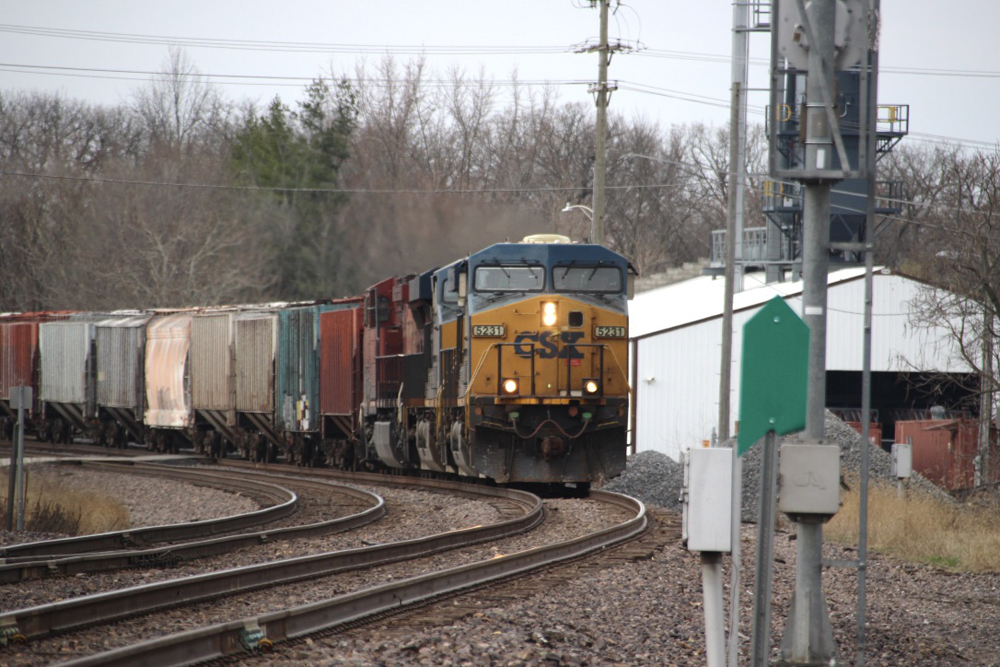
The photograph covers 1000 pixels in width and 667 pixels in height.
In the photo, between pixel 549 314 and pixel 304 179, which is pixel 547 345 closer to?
pixel 549 314

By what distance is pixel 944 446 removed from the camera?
2814 cm

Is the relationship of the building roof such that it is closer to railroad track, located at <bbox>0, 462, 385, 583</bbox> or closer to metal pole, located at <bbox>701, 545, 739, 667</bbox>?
railroad track, located at <bbox>0, 462, 385, 583</bbox>

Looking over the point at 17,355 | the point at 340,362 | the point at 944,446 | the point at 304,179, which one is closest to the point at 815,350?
the point at 340,362

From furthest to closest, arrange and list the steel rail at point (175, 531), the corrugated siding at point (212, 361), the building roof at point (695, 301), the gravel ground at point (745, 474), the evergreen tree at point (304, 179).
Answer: the evergreen tree at point (304, 179)
the building roof at point (695, 301)
the corrugated siding at point (212, 361)
the gravel ground at point (745, 474)
the steel rail at point (175, 531)

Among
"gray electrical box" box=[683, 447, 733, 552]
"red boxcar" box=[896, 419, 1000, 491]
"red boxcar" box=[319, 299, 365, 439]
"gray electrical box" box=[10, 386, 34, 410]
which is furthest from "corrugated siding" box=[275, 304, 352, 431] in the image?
"gray electrical box" box=[683, 447, 733, 552]

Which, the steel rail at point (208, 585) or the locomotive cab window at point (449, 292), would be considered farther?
the locomotive cab window at point (449, 292)

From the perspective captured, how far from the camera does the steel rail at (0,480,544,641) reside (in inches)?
286

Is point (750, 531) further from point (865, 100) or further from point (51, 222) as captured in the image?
point (51, 222)

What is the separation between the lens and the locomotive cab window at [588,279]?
16.0 metres

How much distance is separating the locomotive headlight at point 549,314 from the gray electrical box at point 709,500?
10.5m

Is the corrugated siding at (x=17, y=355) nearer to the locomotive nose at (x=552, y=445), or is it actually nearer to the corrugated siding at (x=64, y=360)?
the corrugated siding at (x=64, y=360)

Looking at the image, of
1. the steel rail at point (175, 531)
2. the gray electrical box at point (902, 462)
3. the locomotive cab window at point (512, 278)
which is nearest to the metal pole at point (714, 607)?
the steel rail at point (175, 531)

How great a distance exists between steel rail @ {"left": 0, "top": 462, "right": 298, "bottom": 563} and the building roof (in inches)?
496

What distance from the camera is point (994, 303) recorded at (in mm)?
20828
